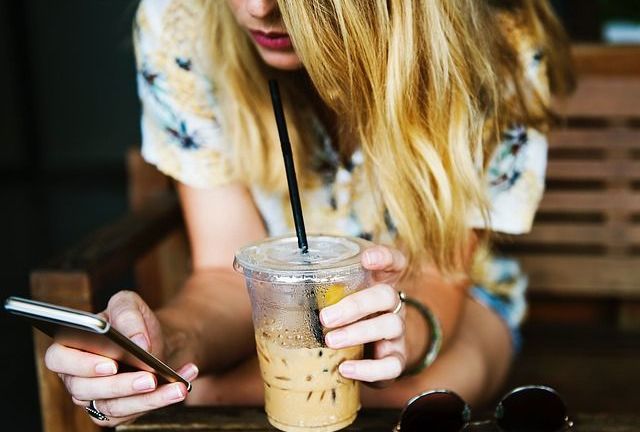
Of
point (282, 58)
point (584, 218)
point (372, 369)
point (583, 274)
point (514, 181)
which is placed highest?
point (282, 58)

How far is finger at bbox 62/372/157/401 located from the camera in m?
0.91

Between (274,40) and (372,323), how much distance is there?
1.57 feet

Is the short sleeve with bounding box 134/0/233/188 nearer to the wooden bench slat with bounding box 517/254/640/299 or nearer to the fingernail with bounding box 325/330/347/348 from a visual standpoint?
the fingernail with bounding box 325/330/347/348

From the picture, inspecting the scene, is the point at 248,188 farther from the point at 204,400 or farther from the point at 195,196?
the point at 204,400

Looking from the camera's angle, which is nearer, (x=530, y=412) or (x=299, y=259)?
(x=299, y=259)

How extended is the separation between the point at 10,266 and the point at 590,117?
281cm

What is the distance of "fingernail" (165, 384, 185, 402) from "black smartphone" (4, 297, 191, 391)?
0.01 m

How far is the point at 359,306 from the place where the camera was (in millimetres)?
940

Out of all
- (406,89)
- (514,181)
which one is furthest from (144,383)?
(514,181)

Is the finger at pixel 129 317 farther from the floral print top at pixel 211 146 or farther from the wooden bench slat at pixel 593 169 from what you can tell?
the wooden bench slat at pixel 593 169

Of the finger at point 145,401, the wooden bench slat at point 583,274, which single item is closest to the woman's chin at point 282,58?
the finger at point 145,401

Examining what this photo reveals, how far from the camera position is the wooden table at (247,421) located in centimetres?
106

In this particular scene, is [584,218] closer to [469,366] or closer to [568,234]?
[568,234]

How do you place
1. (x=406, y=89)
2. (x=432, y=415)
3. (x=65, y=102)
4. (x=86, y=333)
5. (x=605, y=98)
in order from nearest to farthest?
1. (x=86, y=333)
2. (x=432, y=415)
3. (x=406, y=89)
4. (x=605, y=98)
5. (x=65, y=102)
